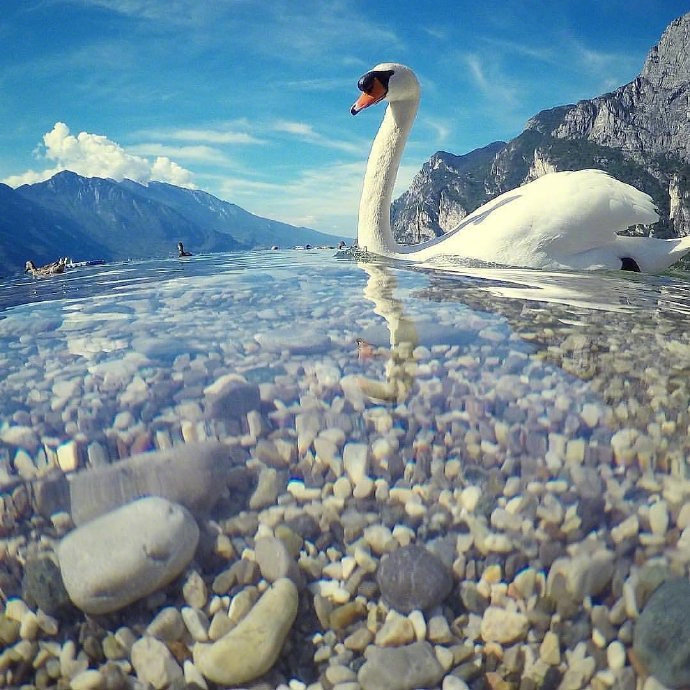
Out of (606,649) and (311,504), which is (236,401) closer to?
(311,504)

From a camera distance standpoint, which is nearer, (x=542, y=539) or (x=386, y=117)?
(x=542, y=539)

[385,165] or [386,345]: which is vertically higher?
[385,165]

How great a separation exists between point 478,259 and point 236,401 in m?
4.81

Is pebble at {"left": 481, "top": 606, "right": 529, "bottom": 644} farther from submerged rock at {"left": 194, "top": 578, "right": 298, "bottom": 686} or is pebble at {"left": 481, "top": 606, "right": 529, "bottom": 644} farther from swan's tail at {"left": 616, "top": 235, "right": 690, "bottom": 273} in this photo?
swan's tail at {"left": 616, "top": 235, "right": 690, "bottom": 273}

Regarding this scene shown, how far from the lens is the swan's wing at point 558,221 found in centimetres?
583

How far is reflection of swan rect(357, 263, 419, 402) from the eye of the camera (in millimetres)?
2297

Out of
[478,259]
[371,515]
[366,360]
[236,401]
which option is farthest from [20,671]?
[478,259]

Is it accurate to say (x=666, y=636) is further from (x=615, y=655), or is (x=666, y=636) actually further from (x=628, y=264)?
(x=628, y=264)

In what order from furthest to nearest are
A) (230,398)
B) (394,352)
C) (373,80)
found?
(373,80) < (394,352) < (230,398)

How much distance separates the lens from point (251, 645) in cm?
127

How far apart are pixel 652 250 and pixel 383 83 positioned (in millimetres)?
4853

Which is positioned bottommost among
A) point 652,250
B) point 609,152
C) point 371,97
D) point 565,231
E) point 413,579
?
point 413,579

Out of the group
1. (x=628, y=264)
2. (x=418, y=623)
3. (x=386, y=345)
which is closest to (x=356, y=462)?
(x=418, y=623)

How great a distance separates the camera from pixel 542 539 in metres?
1.48
